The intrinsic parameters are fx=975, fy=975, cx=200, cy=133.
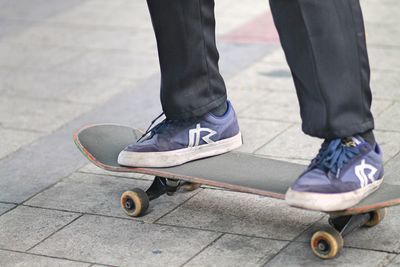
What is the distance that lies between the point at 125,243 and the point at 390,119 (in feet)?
6.14

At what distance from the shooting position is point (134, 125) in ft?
17.2

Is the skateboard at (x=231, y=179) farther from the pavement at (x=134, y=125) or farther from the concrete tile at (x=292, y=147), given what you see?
the concrete tile at (x=292, y=147)

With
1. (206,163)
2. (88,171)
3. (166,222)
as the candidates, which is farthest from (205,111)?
(88,171)

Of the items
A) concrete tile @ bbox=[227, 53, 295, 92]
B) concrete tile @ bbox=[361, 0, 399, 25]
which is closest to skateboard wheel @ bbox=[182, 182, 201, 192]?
concrete tile @ bbox=[227, 53, 295, 92]

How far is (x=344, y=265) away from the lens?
3.47 m

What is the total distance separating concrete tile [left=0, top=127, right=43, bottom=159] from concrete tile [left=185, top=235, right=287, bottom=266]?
1.66m

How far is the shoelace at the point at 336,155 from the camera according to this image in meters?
3.48

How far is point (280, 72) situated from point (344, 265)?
2642 mm

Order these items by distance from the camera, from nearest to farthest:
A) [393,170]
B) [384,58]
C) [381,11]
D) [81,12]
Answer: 1. [393,170]
2. [384,58]
3. [381,11]
4. [81,12]

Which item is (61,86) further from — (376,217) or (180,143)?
(376,217)

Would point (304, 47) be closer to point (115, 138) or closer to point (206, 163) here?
point (206, 163)

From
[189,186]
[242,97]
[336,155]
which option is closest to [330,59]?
[336,155]

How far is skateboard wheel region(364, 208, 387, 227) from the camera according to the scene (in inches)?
146

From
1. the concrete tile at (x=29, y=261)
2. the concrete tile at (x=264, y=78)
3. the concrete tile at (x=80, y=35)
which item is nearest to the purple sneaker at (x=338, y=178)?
the concrete tile at (x=29, y=261)
